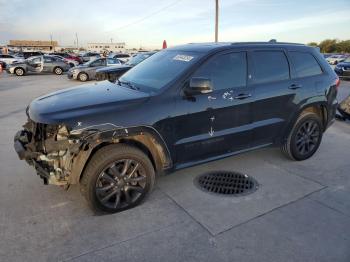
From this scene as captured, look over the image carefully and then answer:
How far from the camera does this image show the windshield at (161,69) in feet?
12.2

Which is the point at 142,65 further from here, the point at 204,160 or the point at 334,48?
the point at 334,48

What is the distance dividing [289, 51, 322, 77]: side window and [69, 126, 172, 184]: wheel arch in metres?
2.51

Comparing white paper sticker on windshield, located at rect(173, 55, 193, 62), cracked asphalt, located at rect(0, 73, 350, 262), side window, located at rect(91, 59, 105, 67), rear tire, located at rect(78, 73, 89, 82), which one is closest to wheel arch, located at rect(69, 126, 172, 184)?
cracked asphalt, located at rect(0, 73, 350, 262)

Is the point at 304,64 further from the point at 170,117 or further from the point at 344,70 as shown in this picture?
the point at 344,70

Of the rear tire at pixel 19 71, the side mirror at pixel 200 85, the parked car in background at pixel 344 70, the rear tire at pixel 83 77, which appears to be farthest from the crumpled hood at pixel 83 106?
the rear tire at pixel 19 71

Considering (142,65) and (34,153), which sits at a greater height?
(142,65)

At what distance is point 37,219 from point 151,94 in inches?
72.0

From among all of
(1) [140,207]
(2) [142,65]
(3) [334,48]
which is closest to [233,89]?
(2) [142,65]

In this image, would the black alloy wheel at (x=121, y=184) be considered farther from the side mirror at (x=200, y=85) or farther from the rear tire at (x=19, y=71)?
the rear tire at (x=19, y=71)

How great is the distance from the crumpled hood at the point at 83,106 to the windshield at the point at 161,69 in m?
0.30

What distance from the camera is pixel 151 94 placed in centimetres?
345

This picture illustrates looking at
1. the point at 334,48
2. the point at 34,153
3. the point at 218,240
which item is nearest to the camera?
the point at 218,240

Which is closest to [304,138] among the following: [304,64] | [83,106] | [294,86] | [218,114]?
[294,86]

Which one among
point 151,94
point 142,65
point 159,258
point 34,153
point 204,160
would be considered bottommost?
point 159,258
